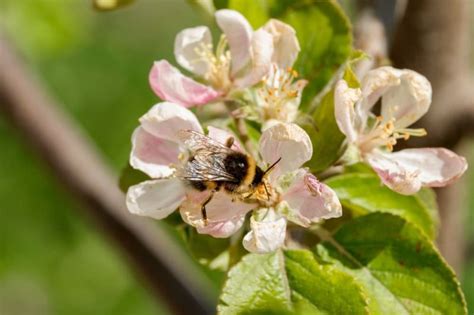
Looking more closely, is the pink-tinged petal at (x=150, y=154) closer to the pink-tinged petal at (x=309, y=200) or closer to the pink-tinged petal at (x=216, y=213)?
the pink-tinged petal at (x=216, y=213)

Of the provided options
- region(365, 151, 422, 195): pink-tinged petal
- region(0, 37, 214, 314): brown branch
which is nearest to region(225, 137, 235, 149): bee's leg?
region(365, 151, 422, 195): pink-tinged petal

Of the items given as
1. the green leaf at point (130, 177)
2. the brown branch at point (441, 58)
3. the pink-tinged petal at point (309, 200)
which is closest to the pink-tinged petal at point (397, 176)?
the pink-tinged petal at point (309, 200)

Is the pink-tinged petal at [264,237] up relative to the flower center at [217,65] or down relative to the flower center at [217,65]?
down

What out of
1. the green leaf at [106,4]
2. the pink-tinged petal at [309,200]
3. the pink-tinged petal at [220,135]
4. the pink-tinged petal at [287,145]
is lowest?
the pink-tinged petal at [309,200]

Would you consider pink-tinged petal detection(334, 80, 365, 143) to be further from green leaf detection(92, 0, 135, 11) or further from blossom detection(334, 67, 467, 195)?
green leaf detection(92, 0, 135, 11)

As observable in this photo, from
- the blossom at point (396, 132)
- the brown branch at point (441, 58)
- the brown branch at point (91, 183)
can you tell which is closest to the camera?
the blossom at point (396, 132)

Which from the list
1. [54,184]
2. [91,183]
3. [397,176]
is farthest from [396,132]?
[54,184]

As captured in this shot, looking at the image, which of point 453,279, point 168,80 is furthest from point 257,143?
point 453,279

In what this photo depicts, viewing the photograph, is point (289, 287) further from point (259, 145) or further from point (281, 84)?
point (281, 84)
